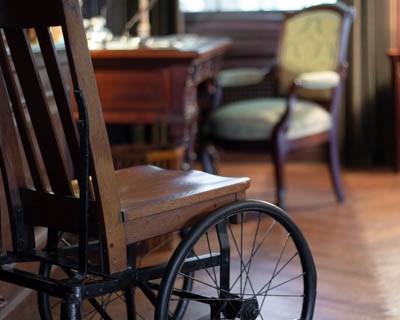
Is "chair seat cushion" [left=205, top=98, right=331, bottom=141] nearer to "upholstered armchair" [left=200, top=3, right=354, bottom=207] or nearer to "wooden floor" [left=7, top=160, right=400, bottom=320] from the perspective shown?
"upholstered armchair" [left=200, top=3, right=354, bottom=207]

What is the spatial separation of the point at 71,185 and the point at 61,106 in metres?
0.24

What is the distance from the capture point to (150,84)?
12.3 ft

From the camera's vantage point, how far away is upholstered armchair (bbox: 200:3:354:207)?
4203 mm

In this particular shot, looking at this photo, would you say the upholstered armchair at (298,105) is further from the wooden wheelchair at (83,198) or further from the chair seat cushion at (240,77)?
the wooden wheelchair at (83,198)

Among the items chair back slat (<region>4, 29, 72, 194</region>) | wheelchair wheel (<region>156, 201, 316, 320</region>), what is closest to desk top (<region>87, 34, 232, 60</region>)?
wheelchair wheel (<region>156, 201, 316, 320</region>)

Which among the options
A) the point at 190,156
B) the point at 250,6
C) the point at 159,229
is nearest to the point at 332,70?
the point at 190,156

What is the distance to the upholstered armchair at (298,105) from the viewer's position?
4203 millimetres

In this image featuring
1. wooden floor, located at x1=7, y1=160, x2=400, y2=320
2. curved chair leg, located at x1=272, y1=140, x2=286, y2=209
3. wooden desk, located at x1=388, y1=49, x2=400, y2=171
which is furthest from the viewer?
wooden desk, located at x1=388, y1=49, x2=400, y2=171

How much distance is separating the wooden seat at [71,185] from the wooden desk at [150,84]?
1358mm

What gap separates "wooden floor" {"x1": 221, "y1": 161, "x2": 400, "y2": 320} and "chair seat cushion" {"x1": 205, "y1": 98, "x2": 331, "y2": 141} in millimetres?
393

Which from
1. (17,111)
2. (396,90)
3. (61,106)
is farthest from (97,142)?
(396,90)

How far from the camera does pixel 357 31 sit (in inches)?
207

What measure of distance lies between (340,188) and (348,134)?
1.00 m

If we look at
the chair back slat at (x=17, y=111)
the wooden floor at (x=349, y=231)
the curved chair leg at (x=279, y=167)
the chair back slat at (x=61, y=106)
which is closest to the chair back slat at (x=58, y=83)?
the chair back slat at (x=61, y=106)
